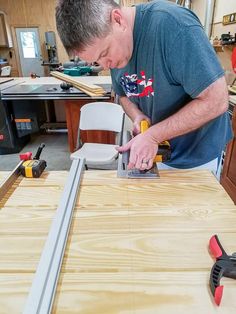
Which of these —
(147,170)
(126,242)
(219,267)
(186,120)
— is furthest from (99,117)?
(219,267)

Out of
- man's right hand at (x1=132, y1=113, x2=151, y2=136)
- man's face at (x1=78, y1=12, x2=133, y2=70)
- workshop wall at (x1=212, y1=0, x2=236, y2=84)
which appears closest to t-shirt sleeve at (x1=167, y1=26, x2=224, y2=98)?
man's face at (x1=78, y1=12, x2=133, y2=70)

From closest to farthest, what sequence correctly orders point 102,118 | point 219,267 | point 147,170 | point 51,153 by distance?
point 219,267 < point 147,170 < point 102,118 < point 51,153

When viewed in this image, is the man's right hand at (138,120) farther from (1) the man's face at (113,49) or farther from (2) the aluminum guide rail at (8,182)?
(2) the aluminum guide rail at (8,182)

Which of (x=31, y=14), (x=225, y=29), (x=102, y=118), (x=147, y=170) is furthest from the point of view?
(x=31, y=14)

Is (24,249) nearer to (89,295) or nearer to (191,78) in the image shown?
(89,295)

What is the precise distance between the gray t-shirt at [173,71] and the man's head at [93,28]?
0.08m

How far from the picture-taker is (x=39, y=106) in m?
3.08

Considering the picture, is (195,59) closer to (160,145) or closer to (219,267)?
(160,145)

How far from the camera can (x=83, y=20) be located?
62 centimetres

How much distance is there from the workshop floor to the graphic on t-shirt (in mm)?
1510

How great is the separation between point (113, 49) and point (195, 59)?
0.79ft

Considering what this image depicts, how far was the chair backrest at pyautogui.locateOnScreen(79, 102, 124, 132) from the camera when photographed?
2.10 meters

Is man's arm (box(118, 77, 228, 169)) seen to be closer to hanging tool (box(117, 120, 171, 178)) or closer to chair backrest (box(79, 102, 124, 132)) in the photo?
hanging tool (box(117, 120, 171, 178))

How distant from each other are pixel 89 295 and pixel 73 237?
0.54ft
